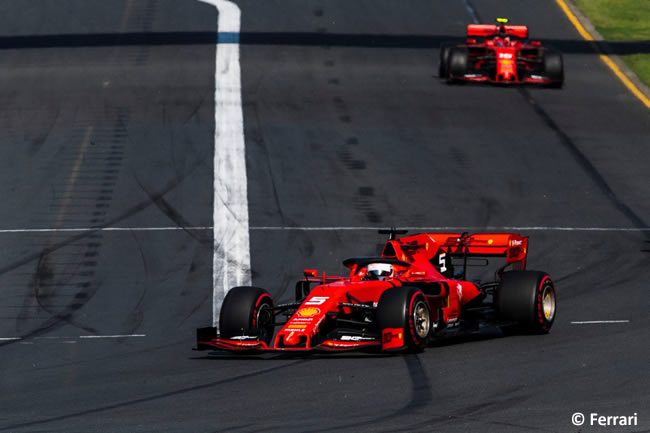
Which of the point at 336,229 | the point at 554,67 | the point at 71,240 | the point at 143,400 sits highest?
the point at 554,67

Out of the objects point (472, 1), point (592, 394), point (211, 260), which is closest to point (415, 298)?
point (592, 394)

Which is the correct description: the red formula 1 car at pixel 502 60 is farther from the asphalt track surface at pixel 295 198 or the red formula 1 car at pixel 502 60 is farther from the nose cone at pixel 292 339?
the nose cone at pixel 292 339

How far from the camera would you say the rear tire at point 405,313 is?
41.4 ft

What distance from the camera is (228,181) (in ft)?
78.2

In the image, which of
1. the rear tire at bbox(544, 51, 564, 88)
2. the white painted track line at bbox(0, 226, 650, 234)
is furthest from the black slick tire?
the white painted track line at bbox(0, 226, 650, 234)

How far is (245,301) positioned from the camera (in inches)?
531

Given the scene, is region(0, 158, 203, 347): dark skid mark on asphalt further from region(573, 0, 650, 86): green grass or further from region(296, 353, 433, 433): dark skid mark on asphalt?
region(573, 0, 650, 86): green grass

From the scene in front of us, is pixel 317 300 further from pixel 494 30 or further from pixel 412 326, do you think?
pixel 494 30

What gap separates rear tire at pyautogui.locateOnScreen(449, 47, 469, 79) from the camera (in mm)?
30875

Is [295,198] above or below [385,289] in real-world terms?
below

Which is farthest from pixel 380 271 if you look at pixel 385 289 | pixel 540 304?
pixel 540 304

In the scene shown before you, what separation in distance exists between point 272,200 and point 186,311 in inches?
240

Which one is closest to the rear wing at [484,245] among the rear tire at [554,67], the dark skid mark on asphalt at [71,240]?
the dark skid mark on asphalt at [71,240]

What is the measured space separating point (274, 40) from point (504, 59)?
7.42 meters
